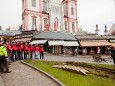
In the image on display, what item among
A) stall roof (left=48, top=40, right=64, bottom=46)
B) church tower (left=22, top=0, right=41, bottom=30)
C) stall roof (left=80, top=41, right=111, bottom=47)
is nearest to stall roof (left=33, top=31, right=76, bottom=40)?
stall roof (left=48, top=40, right=64, bottom=46)

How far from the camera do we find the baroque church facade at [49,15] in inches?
2406

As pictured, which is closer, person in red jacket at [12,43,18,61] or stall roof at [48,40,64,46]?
person in red jacket at [12,43,18,61]

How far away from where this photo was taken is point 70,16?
7181 centimetres

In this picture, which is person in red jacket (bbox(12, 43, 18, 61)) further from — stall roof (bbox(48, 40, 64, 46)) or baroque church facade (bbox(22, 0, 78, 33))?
baroque church facade (bbox(22, 0, 78, 33))

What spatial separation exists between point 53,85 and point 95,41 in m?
41.2

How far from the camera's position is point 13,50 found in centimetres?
2394

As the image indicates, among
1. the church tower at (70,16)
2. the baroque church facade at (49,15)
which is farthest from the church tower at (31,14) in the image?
the church tower at (70,16)

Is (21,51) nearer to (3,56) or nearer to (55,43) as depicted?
(3,56)

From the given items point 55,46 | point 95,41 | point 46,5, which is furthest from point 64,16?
point 55,46

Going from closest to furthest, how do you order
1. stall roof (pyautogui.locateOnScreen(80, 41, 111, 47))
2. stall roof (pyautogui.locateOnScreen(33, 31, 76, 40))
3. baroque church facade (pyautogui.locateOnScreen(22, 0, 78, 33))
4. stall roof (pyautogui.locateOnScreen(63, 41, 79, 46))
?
1. stall roof (pyautogui.locateOnScreen(33, 31, 76, 40))
2. stall roof (pyautogui.locateOnScreen(63, 41, 79, 46))
3. stall roof (pyautogui.locateOnScreen(80, 41, 111, 47))
4. baroque church facade (pyautogui.locateOnScreen(22, 0, 78, 33))

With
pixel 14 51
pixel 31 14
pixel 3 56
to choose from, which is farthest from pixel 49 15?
pixel 3 56

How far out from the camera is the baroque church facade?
201ft

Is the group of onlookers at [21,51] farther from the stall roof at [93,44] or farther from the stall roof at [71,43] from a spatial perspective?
the stall roof at [93,44]

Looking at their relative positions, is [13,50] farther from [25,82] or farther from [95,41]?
[95,41]
